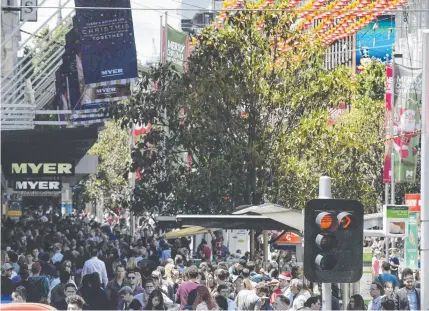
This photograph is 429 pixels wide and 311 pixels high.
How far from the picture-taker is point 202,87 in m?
28.6

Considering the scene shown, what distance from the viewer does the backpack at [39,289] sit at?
19062 millimetres

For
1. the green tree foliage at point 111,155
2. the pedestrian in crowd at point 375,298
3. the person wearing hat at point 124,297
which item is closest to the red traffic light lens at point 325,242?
the pedestrian in crowd at point 375,298

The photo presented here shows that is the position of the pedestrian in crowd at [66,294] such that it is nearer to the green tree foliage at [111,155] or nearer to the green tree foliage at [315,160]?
the green tree foliage at [315,160]

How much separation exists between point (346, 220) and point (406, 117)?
943 inches

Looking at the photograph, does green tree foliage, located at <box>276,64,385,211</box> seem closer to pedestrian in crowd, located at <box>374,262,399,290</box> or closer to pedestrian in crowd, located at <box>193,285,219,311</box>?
pedestrian in crowd, located at <box>374,262,399,290</box>

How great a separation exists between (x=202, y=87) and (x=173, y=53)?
24126 mm

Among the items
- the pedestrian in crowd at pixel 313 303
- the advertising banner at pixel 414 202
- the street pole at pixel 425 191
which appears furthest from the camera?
the advertising banner at pixel 414 202

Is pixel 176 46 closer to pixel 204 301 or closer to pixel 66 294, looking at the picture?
pixel 66 294

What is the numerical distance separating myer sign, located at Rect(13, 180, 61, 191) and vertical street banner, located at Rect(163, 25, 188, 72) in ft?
47.8

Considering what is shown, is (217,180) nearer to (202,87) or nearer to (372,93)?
(202,87)

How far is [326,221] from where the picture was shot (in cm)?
1176

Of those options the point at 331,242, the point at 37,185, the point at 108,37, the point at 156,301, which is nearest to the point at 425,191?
the point at 156,301

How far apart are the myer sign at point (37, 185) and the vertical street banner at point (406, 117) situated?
32.0ft

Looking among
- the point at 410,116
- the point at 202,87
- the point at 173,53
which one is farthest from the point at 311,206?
the point at 173,53
